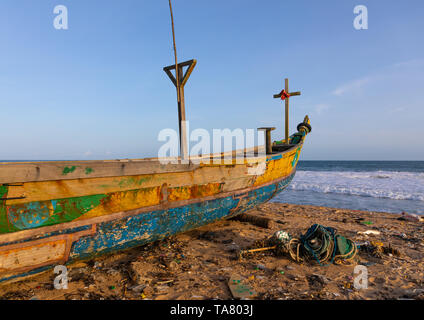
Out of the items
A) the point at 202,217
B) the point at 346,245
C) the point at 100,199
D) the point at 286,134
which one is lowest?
the point at 346,245

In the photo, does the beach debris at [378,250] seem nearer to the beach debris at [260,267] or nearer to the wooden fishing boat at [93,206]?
the beach debris at [260,267]

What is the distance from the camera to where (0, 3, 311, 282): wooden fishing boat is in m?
2.58

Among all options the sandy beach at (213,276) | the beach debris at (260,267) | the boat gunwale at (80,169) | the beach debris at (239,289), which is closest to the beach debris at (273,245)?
the sandy beach at (213,276)

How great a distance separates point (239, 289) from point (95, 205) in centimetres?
221

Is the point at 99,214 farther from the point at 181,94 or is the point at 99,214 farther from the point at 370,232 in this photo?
the point at 370,232

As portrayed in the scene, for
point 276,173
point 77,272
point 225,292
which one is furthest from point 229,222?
point 77,272

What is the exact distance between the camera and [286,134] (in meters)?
10.2

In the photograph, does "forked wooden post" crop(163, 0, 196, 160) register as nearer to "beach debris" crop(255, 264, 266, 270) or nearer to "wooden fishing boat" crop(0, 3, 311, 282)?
"wooden fishing boat" crop(0, 3, 311, 282)

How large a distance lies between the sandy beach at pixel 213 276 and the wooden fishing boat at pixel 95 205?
1.29 feet

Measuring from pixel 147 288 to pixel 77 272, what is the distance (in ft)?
4.03

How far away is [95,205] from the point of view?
10.2ft

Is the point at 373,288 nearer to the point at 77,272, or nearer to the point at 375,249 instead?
the point at 375,249

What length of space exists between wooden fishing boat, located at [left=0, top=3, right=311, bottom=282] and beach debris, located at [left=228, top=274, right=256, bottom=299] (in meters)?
1.41

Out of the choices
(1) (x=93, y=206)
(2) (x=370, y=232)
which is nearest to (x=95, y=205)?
(1) (x=93, y=206)
